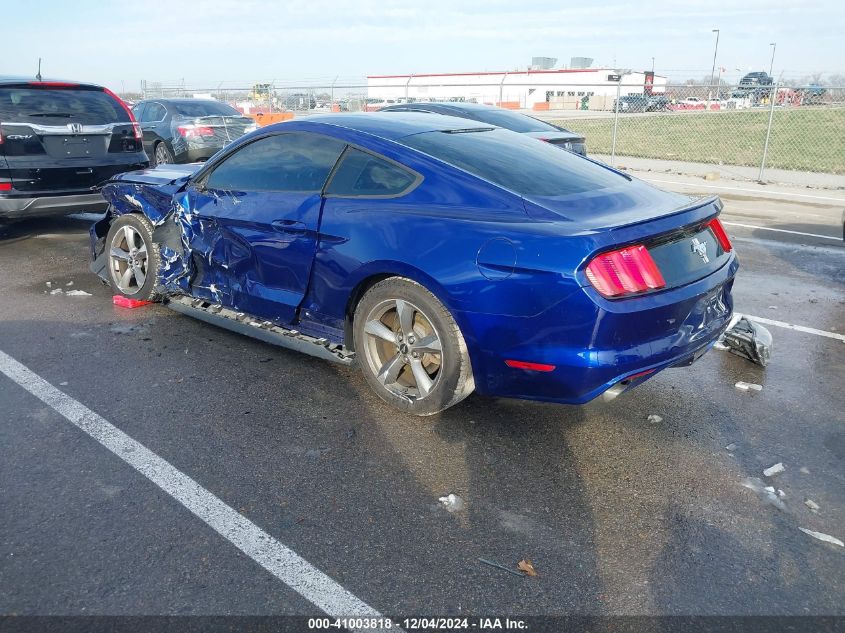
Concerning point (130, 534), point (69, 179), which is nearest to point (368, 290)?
point (130, 534)

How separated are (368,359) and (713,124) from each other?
2633 cm

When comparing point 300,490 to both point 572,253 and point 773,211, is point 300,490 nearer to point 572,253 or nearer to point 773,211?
point 572,253

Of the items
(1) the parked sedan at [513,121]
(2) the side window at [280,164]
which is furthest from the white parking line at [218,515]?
(1) the parked sedan at [513,121]

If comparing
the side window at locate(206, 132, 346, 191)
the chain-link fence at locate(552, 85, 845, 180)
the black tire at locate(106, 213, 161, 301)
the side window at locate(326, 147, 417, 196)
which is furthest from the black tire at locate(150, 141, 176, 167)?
the side window at locate(326, 147, 417, 196)

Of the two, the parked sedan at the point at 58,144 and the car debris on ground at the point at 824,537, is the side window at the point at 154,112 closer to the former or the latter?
the parked sedan at the point at 58,144

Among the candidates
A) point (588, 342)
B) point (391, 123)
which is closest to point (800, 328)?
point (588, 342)

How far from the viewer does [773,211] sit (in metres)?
11.0

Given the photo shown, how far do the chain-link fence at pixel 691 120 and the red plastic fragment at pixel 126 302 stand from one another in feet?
39.8

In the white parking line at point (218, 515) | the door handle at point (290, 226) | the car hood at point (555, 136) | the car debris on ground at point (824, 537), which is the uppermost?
the car hood at point (555, 136)

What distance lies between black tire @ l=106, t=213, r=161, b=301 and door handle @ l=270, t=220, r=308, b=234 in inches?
62.7

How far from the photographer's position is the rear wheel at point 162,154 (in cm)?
1389

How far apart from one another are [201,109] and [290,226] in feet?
36.6

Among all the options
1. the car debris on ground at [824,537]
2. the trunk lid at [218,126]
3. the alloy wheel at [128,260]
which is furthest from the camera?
the trunk lid at [218,126]

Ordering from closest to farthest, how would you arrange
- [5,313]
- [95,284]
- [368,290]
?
[368,290]
[5,313]
[95,284]
